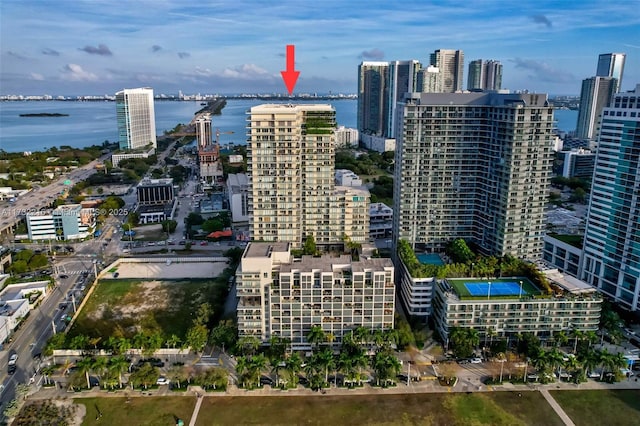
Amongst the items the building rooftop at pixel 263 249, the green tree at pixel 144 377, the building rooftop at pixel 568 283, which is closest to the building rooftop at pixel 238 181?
the building rooftop at pixel 263 249

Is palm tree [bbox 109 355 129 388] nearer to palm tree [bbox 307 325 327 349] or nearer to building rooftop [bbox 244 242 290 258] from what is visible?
building rooftop [bbox 244 242 290 258]

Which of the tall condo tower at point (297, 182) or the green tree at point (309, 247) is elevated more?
the tall condo tower at point (297, 182)

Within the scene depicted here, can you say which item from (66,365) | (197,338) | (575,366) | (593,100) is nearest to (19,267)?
(66,365)

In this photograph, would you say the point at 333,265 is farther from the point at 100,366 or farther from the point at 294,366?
the point at 100,366

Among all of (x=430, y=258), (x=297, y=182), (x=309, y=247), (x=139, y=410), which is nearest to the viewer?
(x=139, y=410)

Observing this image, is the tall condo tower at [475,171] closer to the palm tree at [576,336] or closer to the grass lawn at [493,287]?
the grass lawn at [493,287]

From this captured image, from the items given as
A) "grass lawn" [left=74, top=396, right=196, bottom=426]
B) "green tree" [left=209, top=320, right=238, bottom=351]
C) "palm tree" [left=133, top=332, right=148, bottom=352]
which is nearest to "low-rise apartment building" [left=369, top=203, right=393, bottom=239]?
"green tree" [left=209, top=320, right=238, bottom=351]
